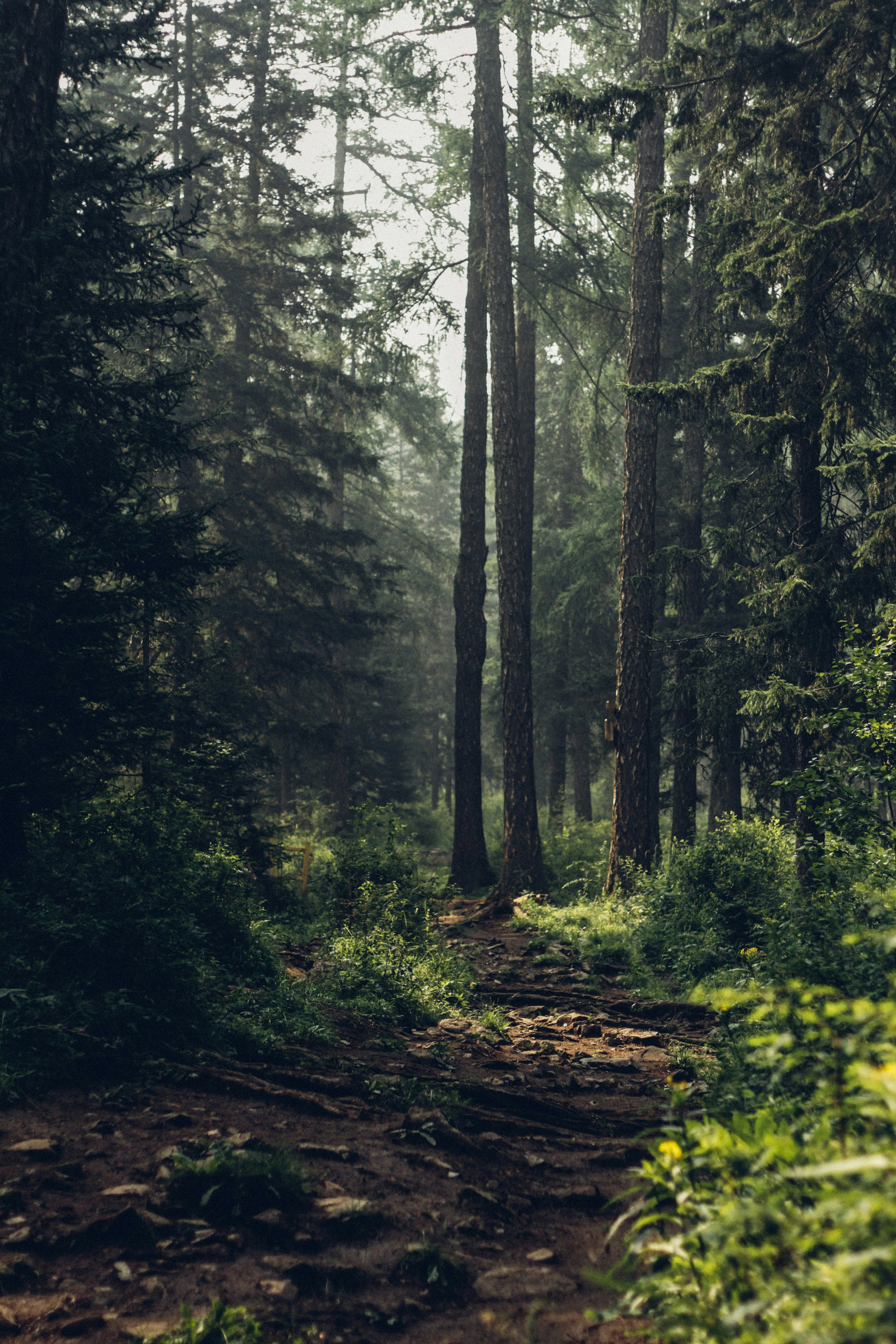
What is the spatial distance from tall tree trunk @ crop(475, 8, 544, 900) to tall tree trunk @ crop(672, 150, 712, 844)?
Result: 8.97 ft

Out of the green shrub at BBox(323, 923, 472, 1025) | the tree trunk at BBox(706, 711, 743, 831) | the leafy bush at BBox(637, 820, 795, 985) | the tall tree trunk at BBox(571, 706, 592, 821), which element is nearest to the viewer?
the green shrub at BBox(323, 923, 472, 1025)

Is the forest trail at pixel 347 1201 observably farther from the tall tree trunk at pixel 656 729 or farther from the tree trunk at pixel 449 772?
the tree trunk at pixel 449 772

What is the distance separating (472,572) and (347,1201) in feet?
45.7

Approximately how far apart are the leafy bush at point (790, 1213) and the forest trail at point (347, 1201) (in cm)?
64

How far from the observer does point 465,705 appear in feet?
56.7

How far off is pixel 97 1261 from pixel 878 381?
32.5 ft

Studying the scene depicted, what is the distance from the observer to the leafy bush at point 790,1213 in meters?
1.93

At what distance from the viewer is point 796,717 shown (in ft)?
30.0

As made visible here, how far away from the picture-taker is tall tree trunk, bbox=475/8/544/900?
1504 centimetres

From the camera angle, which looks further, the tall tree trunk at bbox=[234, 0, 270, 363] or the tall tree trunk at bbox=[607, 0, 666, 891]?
the tall tree trunk at bbox=[234, 0, 270, 363]

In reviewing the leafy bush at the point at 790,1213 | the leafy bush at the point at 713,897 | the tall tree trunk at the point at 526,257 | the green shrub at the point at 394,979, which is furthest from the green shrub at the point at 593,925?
the tall tree trunk at the point at 526,257


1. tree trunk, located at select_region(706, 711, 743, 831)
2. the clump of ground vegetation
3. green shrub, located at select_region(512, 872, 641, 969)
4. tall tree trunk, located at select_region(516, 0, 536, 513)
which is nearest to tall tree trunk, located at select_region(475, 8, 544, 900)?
tall tree trunk, located at select_region(516, 0, 536, 513)

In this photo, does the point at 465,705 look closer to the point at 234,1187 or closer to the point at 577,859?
the point at 577,859

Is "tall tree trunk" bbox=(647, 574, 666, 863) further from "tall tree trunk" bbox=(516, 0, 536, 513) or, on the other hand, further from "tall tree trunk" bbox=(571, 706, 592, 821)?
"tall tree trunk" bbox=(571, 706, 592, 821)
